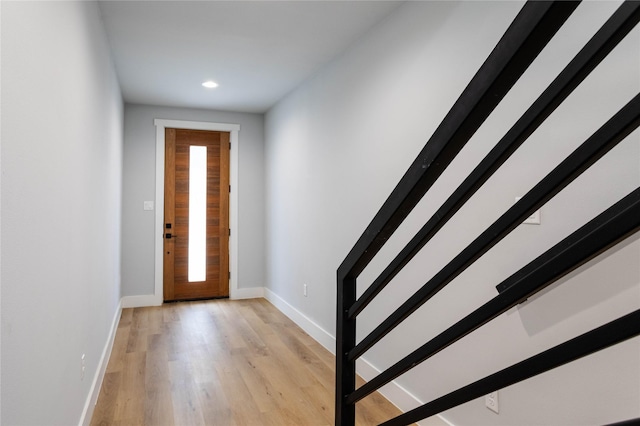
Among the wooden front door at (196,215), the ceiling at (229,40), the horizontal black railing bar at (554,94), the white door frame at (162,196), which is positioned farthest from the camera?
the wooden front door at (196,215)

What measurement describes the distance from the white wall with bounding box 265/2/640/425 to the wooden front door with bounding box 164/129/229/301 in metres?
2.12

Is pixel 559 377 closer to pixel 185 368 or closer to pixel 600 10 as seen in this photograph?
pixel 600 10

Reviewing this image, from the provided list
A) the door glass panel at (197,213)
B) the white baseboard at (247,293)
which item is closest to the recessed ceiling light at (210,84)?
the door glass panel at (197,213)

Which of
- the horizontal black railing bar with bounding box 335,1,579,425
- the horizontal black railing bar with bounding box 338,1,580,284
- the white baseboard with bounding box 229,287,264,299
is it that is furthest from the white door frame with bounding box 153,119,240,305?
the horizontal black railing bar with bounding box 338,1,580,284

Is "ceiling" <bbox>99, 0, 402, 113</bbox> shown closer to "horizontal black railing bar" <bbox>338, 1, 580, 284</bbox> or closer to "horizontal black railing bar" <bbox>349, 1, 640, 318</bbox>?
"horizontal black railing bar" <bbox>338, 1, 580, 284</bbox>

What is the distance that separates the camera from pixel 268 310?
522 centimetres

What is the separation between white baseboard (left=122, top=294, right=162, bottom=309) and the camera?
5.38m

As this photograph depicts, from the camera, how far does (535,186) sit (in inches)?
22.0

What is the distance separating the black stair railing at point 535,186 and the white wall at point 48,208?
3.41ft

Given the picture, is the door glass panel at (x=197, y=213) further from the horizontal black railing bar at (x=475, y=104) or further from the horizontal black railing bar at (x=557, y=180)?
the horizontal black railing bar at (x=557, y=180)

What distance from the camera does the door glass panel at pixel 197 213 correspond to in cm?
573

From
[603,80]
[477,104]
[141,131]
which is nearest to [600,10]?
[603,80]

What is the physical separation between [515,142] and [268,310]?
4871 mm

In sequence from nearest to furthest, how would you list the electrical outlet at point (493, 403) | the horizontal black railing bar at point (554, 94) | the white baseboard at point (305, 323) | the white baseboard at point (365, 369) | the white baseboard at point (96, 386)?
1. the horizontal black railing bar at point (554, 94)
2. the electrical outlet at point (493, 403)
3. the white baseboard at point (96, 386)
4. the white baseboard at point (365, 369)
5. the white baseboard at point (305, 323)
